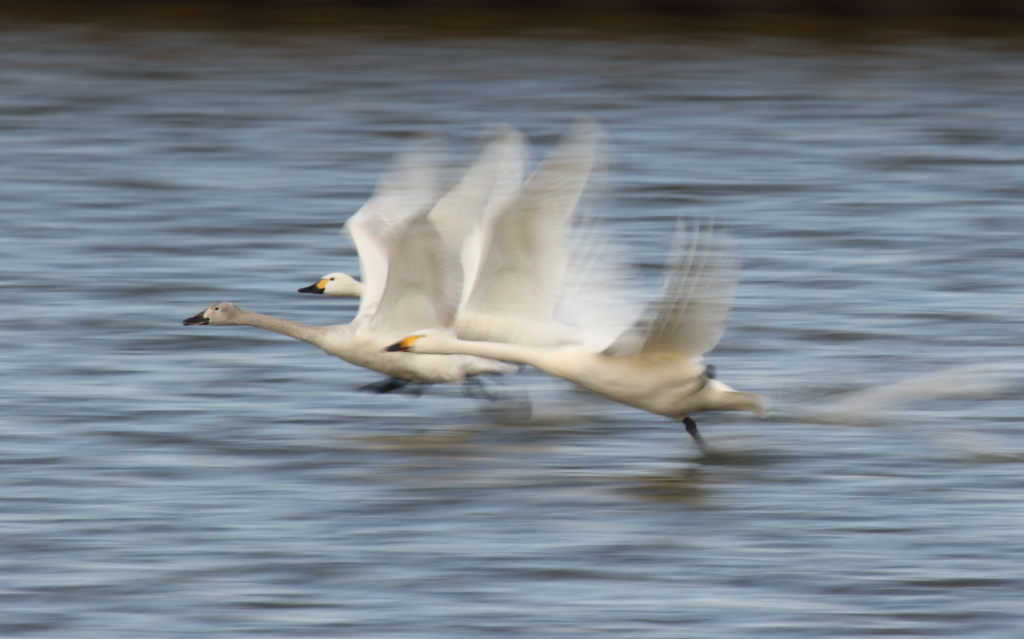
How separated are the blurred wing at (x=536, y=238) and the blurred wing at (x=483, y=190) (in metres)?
0.20

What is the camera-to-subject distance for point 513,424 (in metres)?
10.7

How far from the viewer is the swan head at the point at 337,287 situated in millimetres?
12273

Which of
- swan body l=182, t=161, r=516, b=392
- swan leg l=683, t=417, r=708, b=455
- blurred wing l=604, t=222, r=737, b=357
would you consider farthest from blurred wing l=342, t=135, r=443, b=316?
blurred wing l=604, t=222, r=737, b=357

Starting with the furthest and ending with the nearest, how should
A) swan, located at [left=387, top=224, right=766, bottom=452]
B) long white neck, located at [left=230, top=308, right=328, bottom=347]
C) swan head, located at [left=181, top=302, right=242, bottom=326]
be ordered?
swan head, located at [left=181, top=302, right=242, bottom=326]
long white neck, located at [left=230, top=308, right=328, bottom=347]
swan, located at [left=387, top=224, right=766, bottom=452]

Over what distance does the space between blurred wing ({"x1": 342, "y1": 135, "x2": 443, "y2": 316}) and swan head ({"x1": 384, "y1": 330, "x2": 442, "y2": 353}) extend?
143cm

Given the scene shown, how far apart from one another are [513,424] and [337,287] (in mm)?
2179

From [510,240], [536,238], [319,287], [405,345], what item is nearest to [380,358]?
[405,345]

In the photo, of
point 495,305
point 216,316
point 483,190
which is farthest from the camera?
point 216,316

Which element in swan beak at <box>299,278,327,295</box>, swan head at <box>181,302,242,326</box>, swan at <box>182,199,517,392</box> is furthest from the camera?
swan beak at <box>299,278,327,295</box>

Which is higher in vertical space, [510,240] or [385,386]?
[510,240]

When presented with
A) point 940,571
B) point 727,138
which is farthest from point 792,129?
point 940,571

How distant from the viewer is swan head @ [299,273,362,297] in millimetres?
12273

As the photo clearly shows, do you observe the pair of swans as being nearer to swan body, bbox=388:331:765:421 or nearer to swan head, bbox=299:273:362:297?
swan body, bbox=388:331:765:421

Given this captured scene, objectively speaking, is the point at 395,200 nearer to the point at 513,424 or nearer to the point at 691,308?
the point at 513,424
